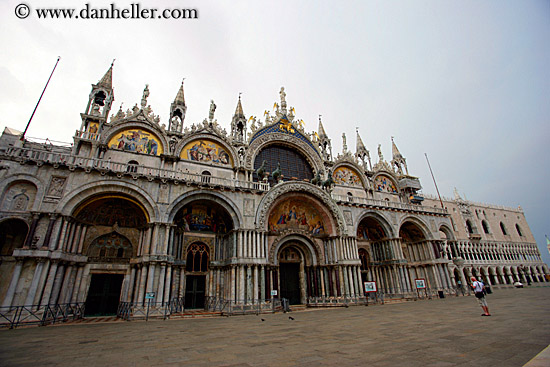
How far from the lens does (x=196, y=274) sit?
17562mm

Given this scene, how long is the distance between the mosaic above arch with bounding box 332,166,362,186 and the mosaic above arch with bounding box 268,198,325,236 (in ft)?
19.0

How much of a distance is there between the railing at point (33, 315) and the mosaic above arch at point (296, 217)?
13.1 metres

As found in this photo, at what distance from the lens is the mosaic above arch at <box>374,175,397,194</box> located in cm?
2850

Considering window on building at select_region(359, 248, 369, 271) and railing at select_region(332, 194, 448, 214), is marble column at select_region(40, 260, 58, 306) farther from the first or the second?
window on building at select_region(359, 248, 369, 271)

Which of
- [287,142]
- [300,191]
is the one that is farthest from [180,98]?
[300,191]

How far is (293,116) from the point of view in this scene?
25.7m

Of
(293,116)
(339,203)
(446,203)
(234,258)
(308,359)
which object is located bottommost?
(308,359)

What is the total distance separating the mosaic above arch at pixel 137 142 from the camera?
18.1 m

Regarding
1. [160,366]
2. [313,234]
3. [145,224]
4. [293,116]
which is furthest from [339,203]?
[160,366]

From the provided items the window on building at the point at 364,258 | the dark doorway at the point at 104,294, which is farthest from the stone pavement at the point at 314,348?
the window on building at the point at 364,258

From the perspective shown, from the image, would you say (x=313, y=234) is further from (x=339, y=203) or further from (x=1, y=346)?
(x=1, y=346)

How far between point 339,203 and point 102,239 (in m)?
17.8

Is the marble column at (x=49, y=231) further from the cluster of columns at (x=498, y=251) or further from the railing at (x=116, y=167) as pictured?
the cluster of columns at (x=498, y=251)

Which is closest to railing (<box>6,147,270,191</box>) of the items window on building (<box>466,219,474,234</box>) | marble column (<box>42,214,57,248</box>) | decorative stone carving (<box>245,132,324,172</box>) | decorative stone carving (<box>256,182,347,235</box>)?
decorative stone carving (<box>256,182,347,235</box>)
